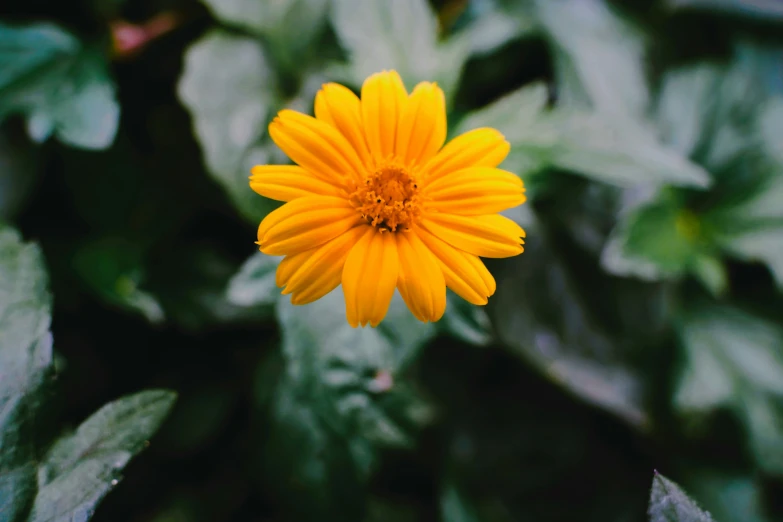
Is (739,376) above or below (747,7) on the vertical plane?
below

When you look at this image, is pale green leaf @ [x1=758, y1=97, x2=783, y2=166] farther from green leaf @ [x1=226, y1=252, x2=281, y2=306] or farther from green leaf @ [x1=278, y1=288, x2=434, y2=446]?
green leaf @ [x1=226, y1=252, x2=281, y2=306]

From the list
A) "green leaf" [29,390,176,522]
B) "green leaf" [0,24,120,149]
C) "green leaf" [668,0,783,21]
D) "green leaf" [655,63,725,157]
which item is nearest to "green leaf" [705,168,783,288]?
"green leaf" [655,63,725,157]

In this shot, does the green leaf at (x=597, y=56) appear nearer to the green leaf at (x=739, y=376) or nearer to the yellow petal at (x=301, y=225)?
the green leaf at (x=739, y=376)

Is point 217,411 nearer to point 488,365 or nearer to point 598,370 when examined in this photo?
point 488,365

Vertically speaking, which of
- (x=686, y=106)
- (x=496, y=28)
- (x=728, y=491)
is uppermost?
(x=496, y=28)

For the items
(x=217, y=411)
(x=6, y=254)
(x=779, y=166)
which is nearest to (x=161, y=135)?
(x=6, y=254)

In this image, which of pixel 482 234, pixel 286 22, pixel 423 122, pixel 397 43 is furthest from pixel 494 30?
pixel 482 234

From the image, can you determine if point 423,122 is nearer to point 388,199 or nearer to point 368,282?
point 388,199
